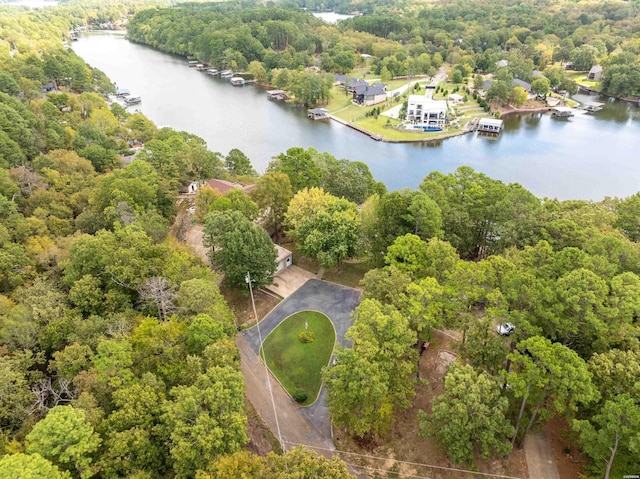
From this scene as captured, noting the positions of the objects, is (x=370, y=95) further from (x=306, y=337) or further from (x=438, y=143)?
(x=306, y=337)

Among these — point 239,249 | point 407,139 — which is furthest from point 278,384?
point 407,139

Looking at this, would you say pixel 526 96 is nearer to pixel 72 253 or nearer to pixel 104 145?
pixel 104 145

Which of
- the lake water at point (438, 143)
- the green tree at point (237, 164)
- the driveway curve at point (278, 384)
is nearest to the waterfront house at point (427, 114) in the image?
the lake water at point (438, 143)

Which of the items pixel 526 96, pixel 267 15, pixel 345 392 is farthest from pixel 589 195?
pixel 267 15

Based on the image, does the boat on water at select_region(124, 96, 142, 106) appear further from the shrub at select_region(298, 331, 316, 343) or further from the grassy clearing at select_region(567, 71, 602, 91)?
the grassy clearing at select_region(567, 71, 602, 91)

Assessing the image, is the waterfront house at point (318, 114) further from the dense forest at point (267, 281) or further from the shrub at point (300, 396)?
the shrub at point (300, 396)

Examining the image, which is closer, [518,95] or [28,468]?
[28,468]
